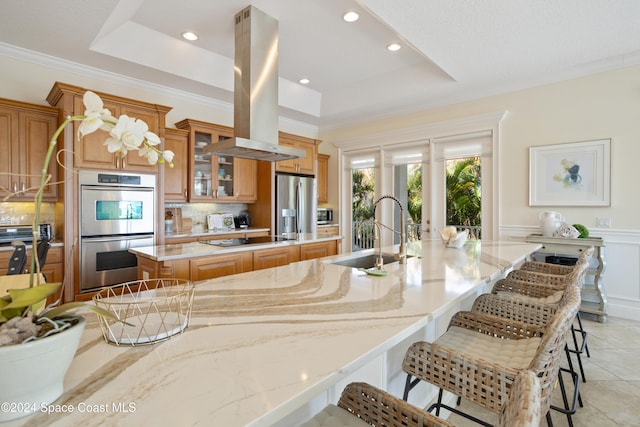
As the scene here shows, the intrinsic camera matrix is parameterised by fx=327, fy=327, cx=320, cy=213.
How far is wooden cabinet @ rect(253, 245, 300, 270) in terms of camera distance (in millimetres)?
3157

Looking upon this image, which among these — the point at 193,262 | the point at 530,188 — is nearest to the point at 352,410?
the point at 193,262

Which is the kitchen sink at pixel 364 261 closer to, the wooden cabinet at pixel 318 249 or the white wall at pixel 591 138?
the wooden cabinet at pixel 318 249

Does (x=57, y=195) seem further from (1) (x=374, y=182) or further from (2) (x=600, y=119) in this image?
(2) (x=600, y=119)

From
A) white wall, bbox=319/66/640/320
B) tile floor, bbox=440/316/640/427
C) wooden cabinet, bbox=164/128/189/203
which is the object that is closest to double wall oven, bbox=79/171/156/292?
wooden cabinet, bbox=164/128/189/203

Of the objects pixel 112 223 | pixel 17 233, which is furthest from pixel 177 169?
pixel 17 233

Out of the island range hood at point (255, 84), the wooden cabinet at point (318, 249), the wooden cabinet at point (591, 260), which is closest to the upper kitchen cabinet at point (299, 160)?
the wooden cabinet at point (318, 249)

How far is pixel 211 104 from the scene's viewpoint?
4816mm

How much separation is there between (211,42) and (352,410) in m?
3.95

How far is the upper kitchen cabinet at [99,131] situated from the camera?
3.17 metres

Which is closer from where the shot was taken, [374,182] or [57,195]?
[57,195]

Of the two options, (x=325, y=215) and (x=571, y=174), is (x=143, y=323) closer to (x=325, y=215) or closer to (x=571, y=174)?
(x=571, y=174)

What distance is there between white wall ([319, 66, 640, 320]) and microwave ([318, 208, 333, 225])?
2891mm

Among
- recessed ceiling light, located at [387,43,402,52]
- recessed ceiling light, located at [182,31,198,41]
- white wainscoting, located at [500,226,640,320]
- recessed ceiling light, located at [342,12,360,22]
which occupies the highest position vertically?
recessed ceiling light, located at [182,31,198,41]

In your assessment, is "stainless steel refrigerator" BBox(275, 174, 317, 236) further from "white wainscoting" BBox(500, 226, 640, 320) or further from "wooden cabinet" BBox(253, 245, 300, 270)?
"white wainscoting" BBox(500, 226, 640, 320)
